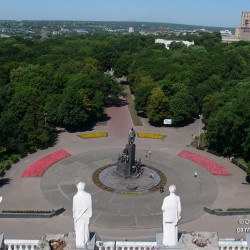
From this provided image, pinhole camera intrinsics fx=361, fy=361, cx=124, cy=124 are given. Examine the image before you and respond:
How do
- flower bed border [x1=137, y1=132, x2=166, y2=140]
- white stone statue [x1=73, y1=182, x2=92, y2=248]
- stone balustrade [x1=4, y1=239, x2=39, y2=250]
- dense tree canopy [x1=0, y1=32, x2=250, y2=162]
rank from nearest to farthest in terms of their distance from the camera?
1. white stone statue [x1=73, y1=182, x2=92, y2=248]
2. stone balustrade [x1=4, y1=239, x2=39, y2=250]
3. dense tree canopy [x1=0, y1=32, x2=250, y2=162]
4. flower bed border [x1=137, y1=132, x2=166, y2=140]

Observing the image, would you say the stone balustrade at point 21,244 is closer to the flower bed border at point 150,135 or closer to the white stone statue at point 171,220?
the white stone statue at point 171,220

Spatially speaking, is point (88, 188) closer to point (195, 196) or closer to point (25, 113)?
point (195, 196)

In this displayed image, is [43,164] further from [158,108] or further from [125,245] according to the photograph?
[125,245]

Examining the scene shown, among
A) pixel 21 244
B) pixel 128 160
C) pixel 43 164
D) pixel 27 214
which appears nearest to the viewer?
pixel 21 244

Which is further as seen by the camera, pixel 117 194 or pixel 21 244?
pixel 117 194

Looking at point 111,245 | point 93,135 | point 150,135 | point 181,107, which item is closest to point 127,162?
point 93,135

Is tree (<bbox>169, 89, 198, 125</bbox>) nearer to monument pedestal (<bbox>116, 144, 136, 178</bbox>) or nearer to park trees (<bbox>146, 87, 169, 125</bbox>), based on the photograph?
park trees (<bbox>146, 87, 169, 125</bbox>)

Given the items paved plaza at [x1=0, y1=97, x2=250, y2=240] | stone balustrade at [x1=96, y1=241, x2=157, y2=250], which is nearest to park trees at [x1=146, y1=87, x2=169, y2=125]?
paved plaza at [x1=0, y1=97, x2=250, y2=240]
